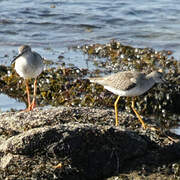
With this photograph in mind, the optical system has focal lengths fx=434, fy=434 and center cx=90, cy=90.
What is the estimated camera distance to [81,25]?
46.6 ft

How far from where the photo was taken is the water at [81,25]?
12172 millimetres

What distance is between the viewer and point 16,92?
8.66 metres

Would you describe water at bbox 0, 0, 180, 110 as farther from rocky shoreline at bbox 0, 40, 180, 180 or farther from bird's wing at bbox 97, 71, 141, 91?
rocky shoreline at bbox 0, 40, 180, 180

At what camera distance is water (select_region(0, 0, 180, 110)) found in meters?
12.2

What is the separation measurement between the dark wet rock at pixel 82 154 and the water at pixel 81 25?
196 inches

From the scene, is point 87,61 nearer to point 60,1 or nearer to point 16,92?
point 16,92

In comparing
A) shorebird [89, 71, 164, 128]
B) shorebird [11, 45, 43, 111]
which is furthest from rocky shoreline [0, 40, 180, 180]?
shorebird [11, 45, 43, 111]

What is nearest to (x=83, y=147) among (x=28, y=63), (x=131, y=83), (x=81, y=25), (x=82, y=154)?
(x=82, y=154)

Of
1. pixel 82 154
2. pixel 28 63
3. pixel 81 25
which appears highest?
pixel 28 63

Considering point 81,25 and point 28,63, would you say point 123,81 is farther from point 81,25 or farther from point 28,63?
point 81,25

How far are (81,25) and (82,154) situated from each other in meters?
9.67

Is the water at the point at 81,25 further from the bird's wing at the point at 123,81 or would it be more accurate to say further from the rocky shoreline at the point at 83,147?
the rocky shoreline at the point at 83,147

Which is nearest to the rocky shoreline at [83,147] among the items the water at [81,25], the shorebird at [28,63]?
the shorebird at [28,63]

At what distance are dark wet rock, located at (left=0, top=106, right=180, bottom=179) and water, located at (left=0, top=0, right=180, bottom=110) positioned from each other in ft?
16.3
